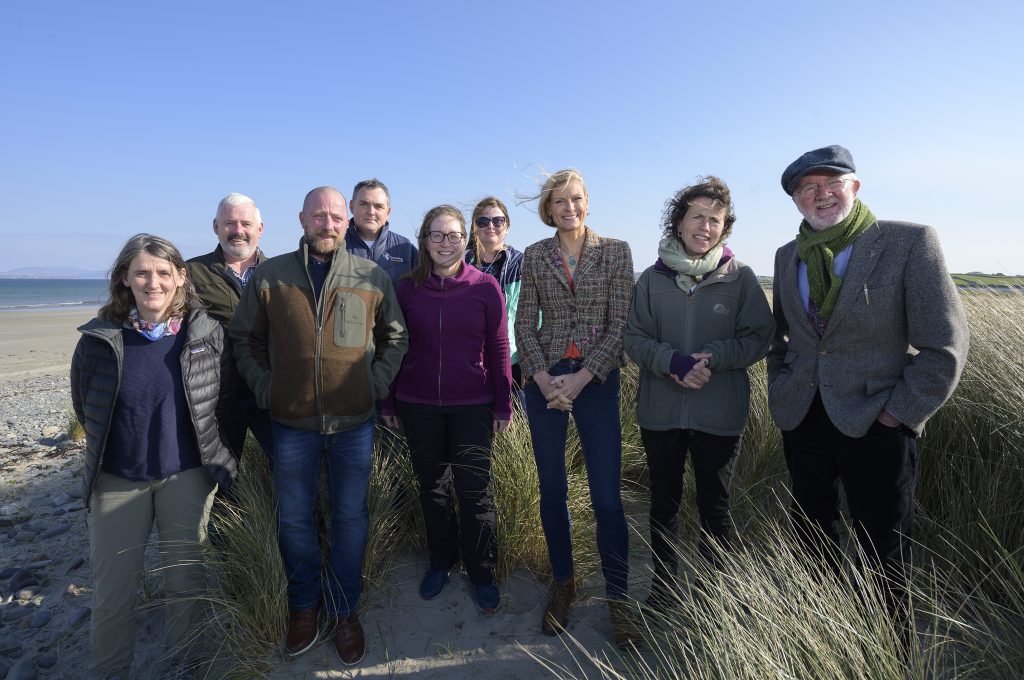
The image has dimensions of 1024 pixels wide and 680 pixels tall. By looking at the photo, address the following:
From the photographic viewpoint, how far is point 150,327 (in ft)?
9.23

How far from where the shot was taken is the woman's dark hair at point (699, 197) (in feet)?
8.98

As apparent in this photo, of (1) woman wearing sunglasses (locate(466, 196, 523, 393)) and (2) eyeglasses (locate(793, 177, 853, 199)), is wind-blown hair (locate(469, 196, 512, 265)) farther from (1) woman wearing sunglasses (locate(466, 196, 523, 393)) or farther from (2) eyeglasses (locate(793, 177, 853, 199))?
(2) eyeglasses (locate(793, 177, 853, 199))

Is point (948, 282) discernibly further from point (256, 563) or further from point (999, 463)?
point (256, 563)

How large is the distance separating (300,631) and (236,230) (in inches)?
94.0

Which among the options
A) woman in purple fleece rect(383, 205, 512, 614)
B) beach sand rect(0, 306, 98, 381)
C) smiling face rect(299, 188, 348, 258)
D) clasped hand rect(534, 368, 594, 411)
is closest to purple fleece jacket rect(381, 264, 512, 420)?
woman in purple fleece rect(383, 205, 512, 614)

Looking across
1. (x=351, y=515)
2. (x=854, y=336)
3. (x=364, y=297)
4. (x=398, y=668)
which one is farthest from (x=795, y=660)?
(x=364, y=297)

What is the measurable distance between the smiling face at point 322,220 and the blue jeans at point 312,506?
0.96m

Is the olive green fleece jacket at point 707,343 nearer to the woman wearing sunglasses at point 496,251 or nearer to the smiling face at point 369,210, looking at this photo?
the woman wearing sunglasses at point 496,251

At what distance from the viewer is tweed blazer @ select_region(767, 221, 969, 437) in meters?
2.22

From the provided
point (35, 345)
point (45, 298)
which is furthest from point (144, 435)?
point (45, 298)

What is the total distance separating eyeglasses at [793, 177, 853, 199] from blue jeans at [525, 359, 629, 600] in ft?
3.94

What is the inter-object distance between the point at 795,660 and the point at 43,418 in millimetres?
10911

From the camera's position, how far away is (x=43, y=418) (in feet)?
29.3

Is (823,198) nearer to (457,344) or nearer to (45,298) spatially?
(457,344)
